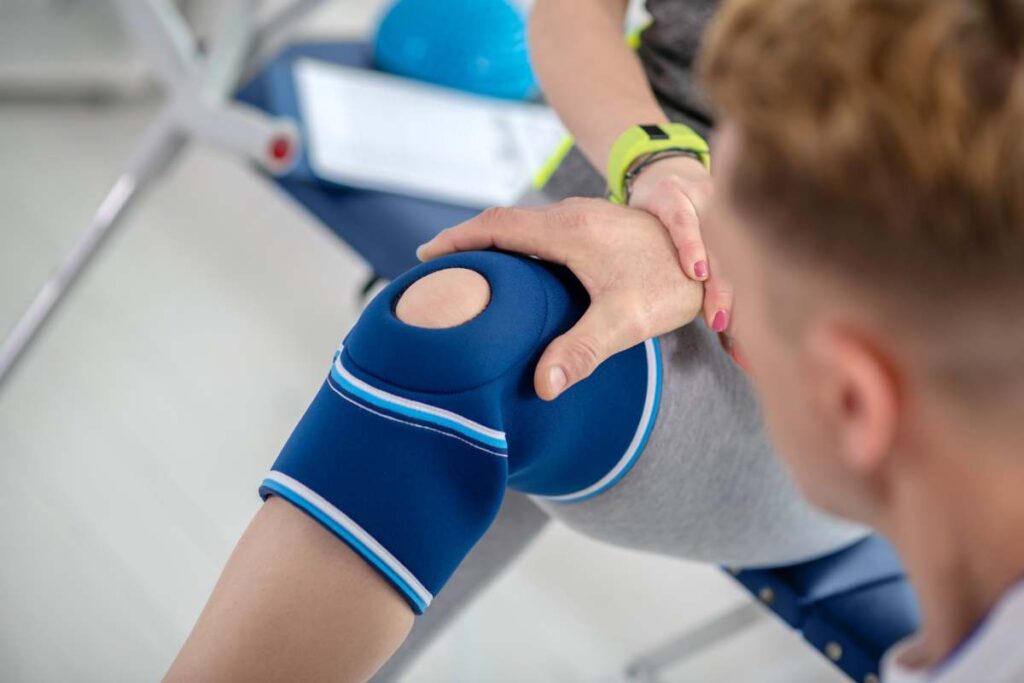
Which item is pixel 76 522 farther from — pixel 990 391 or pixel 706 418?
pixel 990 391

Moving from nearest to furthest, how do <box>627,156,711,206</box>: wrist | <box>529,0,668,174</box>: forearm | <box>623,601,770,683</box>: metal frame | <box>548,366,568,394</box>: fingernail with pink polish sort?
<box>548,366,568,394</box>: fingernail with pink polish < <box>627,156,711,206</box>: wrist < <box>529,0,668,174</box>: forearm < <box>623,601,770,683</box>: metal frame

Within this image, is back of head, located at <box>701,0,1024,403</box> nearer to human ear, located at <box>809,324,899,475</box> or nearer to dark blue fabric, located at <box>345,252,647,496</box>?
human ear, located at <box>809,324,899,475</box>

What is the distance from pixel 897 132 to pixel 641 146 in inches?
22.6

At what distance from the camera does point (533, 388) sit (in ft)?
2.81

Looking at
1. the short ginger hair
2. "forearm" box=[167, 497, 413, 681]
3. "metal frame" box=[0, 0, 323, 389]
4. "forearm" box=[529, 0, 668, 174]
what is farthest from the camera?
"metal frame" box=[0, 0, 323, 389]

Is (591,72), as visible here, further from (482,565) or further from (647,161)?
(482,565)

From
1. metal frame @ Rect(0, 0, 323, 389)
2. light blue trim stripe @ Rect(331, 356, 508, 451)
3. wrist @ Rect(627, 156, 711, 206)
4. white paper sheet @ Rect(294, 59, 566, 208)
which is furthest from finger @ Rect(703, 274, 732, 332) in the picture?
metal frame @ Rect(0, 0, 323, 389)

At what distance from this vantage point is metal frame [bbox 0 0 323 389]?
1.66m

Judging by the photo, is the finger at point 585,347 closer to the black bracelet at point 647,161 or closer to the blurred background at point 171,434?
the black bracelet at point 647,161

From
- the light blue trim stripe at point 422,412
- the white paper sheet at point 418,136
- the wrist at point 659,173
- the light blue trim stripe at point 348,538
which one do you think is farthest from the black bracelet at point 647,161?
the white paper sheet at point 418,136

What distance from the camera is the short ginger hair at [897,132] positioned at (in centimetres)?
51

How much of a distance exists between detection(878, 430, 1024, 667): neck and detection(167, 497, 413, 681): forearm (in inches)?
13.2

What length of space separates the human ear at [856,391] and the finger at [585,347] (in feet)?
0.86

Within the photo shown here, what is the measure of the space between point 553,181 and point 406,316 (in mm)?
526
